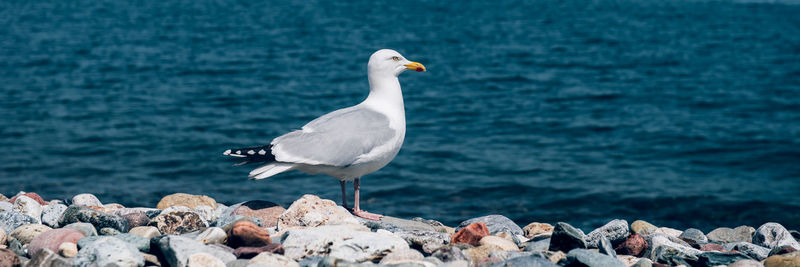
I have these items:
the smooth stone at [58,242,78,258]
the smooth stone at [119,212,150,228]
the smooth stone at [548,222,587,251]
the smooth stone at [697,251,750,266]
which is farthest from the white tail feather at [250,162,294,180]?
the smooth stone at [697,251,750,266]

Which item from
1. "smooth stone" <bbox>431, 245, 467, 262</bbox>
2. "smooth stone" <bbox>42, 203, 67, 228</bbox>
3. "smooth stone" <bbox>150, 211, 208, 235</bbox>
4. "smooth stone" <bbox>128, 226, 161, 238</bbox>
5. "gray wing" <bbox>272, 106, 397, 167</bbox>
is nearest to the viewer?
"smooth stone" <bbox>431, 245, 467, 262</bbox>

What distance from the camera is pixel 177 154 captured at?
12.0 meters

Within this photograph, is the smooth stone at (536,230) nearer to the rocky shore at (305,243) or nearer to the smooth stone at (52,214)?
the rocky shore at (305,243)

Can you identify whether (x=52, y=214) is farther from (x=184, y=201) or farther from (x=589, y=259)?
(x=589, y=259)

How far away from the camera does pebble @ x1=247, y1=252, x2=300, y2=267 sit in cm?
412

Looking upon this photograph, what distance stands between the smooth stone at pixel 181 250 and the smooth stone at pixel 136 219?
1.28m

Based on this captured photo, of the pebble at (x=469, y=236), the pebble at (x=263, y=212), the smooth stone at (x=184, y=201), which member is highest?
the pebble at (x=469, y=236)

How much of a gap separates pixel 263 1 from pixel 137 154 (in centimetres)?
2451

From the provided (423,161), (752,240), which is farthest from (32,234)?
(423,161)

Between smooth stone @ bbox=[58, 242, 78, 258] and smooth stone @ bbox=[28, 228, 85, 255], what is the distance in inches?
3.6

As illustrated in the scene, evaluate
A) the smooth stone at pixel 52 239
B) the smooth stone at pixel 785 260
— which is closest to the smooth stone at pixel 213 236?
the smooth stone at pixel 52 239

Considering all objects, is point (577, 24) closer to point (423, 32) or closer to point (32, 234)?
point (423, 32)

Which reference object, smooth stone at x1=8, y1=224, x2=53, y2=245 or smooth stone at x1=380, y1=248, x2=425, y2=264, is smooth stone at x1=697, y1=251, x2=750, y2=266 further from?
smooth stone at x1=8, y1=224, x2=53, y2=245

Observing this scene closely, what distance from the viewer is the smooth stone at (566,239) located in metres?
4.72
